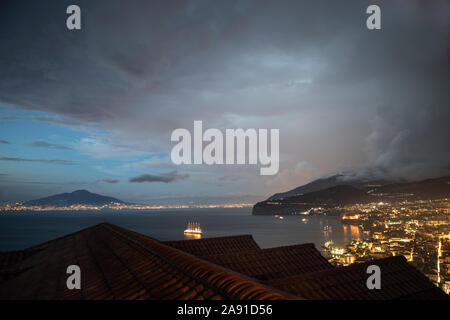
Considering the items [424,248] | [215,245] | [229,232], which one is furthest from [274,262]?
[229,232]

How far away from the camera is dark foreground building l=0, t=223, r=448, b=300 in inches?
127

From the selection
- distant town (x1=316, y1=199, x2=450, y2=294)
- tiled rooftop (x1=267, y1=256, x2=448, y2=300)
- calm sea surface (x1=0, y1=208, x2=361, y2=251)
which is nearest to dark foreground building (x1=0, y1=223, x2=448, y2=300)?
tiled rooftop (x1=267, y1=256, x2=448, y2=300)

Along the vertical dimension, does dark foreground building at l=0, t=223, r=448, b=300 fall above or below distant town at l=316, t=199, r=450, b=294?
above

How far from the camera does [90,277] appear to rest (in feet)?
16.7

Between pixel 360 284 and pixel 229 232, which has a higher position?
pixel 360 284

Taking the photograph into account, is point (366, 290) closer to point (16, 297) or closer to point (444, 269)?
point (16, 297)

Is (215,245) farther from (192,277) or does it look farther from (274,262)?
(192,277)

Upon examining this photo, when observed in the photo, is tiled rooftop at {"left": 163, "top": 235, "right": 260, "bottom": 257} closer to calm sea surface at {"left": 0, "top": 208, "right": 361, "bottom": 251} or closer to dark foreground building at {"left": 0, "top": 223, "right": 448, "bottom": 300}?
dark foreground building at {"left": 0, "top": 223, "right": 448, "bottom": 300}

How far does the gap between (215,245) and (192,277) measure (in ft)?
37.8

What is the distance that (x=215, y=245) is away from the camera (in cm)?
1450

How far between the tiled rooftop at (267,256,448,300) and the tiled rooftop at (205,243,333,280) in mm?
3221

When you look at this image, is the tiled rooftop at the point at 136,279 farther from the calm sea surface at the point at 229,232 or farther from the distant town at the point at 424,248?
the calm sea surface at the point at 229,232

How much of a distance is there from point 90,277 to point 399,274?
815cm
